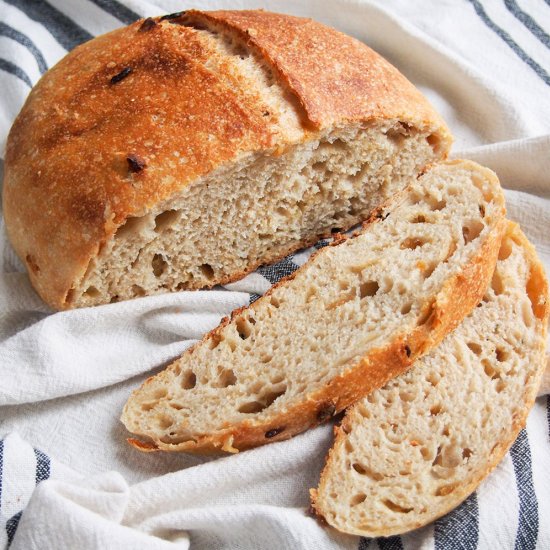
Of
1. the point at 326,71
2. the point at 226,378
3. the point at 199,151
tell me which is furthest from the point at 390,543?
the point at 326,71

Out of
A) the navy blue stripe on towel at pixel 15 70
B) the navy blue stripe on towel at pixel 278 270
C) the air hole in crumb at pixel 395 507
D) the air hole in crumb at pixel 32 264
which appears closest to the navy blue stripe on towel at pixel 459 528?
the air hole in crumb at pixel 395 507

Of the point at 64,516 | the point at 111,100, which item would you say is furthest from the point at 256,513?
the point at 111,100

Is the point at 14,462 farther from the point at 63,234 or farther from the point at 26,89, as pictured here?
the point at 26,89

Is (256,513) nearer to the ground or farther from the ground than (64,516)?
farther from the ground

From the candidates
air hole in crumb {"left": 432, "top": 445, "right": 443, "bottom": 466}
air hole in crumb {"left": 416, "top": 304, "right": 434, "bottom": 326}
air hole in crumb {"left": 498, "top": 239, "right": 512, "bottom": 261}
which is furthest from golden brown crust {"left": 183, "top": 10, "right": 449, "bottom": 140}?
air hole in crumb {"left": 432, "top": 445, "right": 443, "bottom": 466}

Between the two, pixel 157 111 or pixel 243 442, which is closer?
pixel 243 442

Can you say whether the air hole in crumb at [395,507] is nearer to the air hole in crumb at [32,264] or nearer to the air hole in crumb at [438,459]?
the air hole in crumb at [438,459]
